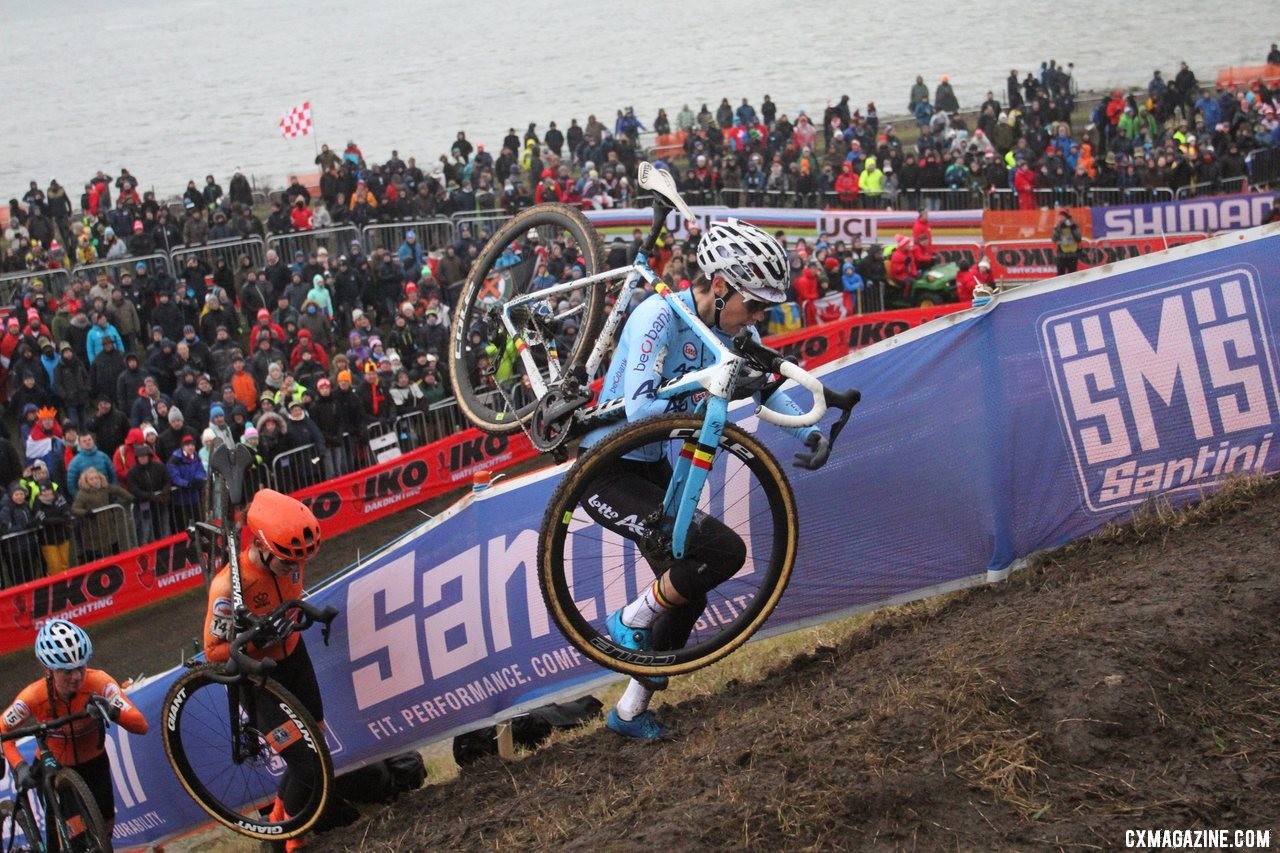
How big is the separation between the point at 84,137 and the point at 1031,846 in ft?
172

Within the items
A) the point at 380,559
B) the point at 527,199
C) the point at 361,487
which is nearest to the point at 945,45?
the point at 527,199

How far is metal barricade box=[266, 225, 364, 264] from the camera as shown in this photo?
80.8 ft

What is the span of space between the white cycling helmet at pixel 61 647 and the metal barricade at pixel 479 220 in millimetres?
→ 16891

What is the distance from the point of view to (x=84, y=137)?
50781mm

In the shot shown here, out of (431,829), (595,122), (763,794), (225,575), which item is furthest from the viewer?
(595,122)

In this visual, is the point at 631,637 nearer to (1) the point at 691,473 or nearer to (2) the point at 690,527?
(2) the point at 690,527

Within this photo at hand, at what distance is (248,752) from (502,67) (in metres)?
54.8

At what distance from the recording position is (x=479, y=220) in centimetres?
2659

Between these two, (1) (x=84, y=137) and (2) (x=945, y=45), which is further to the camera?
(2) (x=945, y=45)

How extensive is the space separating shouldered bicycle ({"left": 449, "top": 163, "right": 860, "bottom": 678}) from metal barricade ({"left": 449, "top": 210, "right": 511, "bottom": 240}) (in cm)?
1677

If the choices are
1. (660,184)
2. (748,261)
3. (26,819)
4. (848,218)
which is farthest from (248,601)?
(848,218)

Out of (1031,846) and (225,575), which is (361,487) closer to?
(225,575)

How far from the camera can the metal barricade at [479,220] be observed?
2584 centimetres

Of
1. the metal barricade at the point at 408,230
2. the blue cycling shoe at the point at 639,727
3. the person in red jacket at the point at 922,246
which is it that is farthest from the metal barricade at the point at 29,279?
the blue cycling shoe at the point at 639,727
